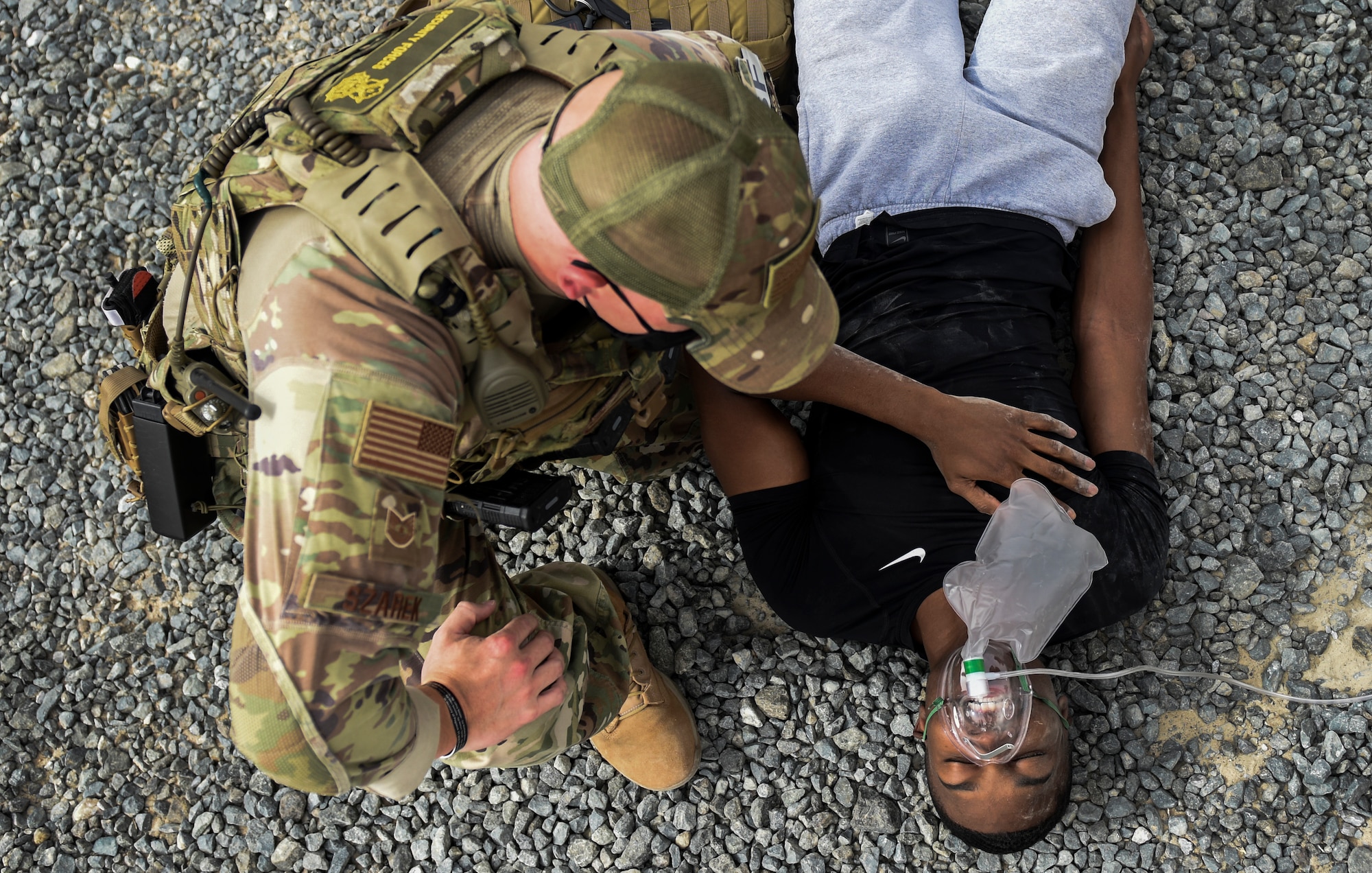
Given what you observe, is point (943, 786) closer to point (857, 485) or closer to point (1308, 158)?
point (857, 485)

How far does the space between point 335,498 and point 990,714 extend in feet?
5.88

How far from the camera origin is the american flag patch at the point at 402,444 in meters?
1.82

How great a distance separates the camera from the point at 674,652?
10.8 ft

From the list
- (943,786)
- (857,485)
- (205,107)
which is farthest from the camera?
(205,107)

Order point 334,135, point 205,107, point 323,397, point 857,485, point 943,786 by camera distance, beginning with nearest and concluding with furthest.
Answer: point 323,397 → point 334,135 → point 943,786 → point 857,485 → point 205,107

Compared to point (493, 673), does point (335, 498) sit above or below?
above

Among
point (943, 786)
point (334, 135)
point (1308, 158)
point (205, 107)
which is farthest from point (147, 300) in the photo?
point (1308, 158)

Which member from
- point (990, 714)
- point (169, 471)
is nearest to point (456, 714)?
point (169, 471)

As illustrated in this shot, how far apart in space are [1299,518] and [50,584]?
174 inches

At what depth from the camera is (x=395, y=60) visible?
6.66 feet

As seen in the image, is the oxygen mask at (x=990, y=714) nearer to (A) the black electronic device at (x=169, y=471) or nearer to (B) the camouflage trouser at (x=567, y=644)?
(B) the camouflage trouser at (x=567, y=644)

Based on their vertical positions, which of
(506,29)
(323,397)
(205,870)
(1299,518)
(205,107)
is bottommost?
(205,870)

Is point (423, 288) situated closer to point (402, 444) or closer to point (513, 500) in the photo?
point (402, 444)

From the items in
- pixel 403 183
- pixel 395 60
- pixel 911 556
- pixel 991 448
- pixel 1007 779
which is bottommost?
pixel 1007 779
